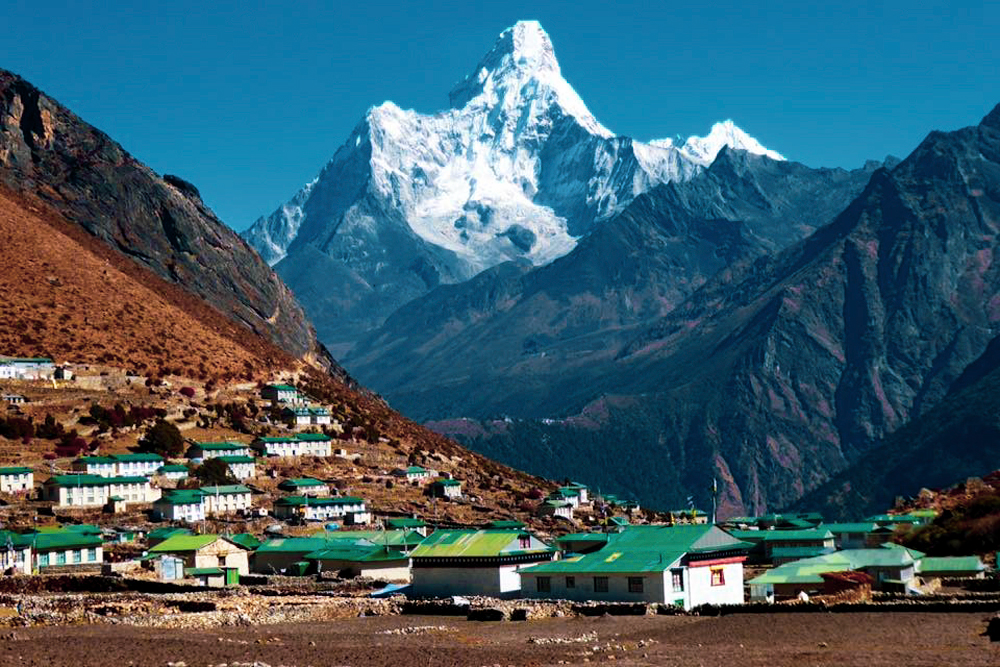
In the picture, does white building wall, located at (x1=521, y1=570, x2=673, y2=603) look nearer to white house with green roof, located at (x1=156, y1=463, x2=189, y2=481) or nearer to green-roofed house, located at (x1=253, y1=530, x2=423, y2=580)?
green-roofed house, located at (x1=253, y1=530, x2=423, y2=580)

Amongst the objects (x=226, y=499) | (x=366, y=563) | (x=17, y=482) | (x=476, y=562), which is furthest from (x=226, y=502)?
(x=476, y=562)

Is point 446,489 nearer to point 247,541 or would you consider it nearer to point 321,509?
point 321,509

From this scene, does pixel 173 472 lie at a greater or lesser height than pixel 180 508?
greater

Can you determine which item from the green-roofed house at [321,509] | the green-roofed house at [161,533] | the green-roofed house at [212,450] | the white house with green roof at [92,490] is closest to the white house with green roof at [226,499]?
the green-roofed house at [321,509]

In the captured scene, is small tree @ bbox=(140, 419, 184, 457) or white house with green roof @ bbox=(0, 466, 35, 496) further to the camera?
small tree @ bbox=(140, 419, 184, 457)

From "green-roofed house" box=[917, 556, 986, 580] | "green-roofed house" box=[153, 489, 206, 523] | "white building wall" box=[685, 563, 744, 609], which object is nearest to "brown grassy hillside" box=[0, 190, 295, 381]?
"green-roofed house" box=[153, 489, 206, 523]

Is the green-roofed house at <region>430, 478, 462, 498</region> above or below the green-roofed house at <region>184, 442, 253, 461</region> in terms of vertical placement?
below
